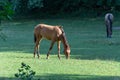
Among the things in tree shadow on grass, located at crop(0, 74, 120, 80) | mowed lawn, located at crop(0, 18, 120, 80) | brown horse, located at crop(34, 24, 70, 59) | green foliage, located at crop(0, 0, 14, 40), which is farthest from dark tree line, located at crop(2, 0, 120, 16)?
green foliage, located at crop(0, 0, 14, 40)

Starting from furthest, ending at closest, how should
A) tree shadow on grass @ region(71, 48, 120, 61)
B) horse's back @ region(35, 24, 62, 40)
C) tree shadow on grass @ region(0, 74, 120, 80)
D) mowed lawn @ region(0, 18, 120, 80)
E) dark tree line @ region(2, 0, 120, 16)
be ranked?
dark tree line @ region(2, 0, 120, 16), horse's back @ region(35, 24, 62, 40), tree shadow on grass @ region(71, 48, 120, 61), mowed lawn @ region(0, 18, 120, 80), tree shadow on grass @ region(0, 74, 120, 80)

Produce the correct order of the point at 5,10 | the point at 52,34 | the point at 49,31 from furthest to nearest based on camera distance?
the point at 49,31 → the point at 52,34 → the point at 5,10

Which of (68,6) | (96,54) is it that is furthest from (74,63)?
(68,6)

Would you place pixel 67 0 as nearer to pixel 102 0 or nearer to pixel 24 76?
pixel 102 0

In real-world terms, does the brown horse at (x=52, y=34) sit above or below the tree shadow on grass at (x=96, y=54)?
above

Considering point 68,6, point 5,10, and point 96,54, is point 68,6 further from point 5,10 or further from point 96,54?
point 5,10

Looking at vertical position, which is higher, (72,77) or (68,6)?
(72,77)

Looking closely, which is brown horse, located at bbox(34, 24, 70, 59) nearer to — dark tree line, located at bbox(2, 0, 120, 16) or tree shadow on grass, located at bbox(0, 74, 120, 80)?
tree shadow on grass, located at bbox(0, 74, 120, 80)

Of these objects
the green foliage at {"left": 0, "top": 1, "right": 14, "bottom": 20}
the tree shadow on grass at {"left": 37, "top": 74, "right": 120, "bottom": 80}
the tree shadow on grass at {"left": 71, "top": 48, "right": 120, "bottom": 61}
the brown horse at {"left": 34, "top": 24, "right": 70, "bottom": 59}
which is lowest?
the tree shadow on grass at {"left": 71, "top": 48, "right": 120, "bottom": 61}

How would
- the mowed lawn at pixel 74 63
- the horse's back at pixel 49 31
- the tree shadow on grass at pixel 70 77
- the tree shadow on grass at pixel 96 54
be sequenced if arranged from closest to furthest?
1. the tree shadow on grass at pixel 70 77
2. the mowed lawn at pixel 74 63
3. the tree shadow on grass at pixel 96 54
4. the horse's back at pixel 49 31

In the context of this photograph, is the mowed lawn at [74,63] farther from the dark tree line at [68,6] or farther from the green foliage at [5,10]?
the dark tree line at [68,6]

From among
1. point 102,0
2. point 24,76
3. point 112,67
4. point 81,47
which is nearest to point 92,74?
point 112,67

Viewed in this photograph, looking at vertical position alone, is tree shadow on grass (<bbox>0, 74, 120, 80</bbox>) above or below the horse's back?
above

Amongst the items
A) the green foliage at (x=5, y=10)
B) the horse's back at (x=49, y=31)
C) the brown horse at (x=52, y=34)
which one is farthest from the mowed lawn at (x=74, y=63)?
the green foliage at (x=5, y=10)
